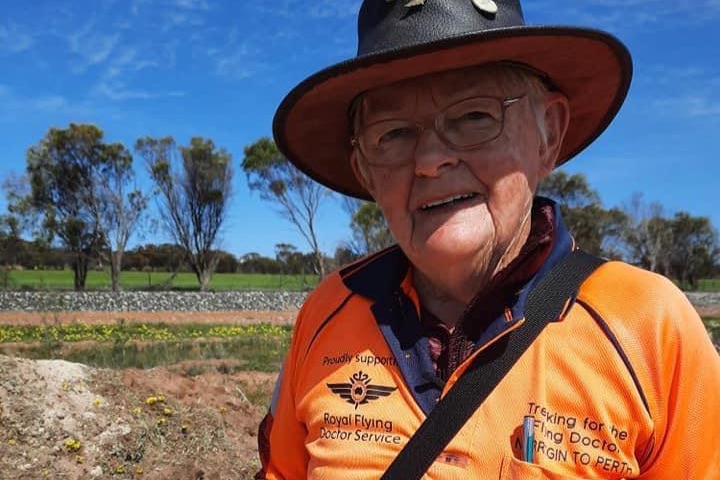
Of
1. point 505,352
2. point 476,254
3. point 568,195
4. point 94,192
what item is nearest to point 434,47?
point 476,254

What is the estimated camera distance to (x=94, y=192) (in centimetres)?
3728

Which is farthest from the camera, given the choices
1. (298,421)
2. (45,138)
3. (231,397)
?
(45,138)

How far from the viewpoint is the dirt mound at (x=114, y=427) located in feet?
18.7

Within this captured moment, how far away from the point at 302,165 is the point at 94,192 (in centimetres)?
3766

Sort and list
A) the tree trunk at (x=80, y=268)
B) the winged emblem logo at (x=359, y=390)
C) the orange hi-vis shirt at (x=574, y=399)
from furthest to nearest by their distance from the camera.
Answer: the tree trunk at (x=80, y=268), the winged emblem logo at (x=359, y=390), the orange hi-vis shirt at (x=574, y=399)

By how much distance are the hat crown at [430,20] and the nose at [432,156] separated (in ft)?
0.75

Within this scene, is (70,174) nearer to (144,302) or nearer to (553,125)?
(144,302)

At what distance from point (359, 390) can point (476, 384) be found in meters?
0.33

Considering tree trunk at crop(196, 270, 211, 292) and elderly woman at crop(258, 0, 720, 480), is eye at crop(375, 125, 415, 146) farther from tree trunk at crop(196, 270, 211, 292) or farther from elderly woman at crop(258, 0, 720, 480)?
tree trunk at crop(196, 270, 211, 292)

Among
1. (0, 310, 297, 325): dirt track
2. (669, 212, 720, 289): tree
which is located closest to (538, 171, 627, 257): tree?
(669, 212, 720, 289): tree

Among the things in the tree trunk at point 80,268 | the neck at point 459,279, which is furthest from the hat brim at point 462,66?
the tree trunk at point 80,268

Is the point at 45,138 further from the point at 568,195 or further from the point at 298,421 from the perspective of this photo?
the point at 298,421

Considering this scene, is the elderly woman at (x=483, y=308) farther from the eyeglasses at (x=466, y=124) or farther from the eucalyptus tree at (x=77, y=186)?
the eucalyptus tree at (x=77, y=186)

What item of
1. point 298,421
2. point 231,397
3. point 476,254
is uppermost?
point 476,254
